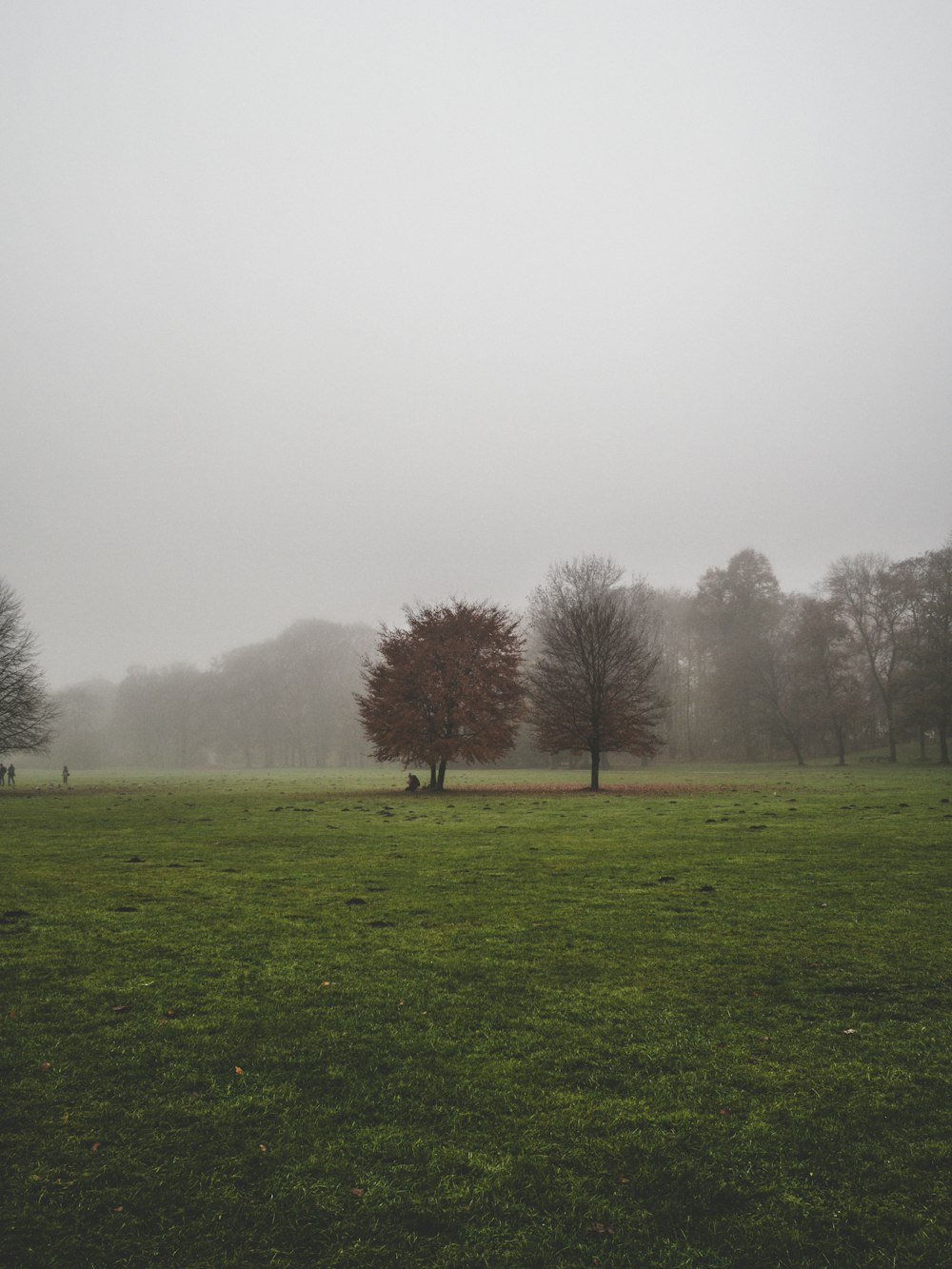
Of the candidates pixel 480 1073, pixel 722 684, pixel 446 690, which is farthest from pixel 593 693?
pixel 722 684

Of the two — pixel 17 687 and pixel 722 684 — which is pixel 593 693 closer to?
pixel 17 687

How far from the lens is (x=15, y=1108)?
4051 mm

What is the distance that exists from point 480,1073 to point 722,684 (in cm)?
6883

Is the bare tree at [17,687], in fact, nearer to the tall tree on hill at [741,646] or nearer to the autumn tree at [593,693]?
the autumn tree at [593,693]

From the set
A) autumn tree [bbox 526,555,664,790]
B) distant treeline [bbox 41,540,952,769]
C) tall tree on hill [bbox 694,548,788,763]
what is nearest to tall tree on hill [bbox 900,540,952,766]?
distant treeline [bbox 41,540,952,769]

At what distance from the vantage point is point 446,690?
3359cm

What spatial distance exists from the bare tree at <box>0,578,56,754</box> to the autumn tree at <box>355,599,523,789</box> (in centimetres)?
2071

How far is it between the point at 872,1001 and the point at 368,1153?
4.29 meters

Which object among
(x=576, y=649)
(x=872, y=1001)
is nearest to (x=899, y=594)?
(x=576, y=649)

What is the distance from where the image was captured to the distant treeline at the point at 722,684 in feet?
182

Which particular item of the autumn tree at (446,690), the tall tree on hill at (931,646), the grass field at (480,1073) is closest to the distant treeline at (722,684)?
the tall tree on hill at (931,646)

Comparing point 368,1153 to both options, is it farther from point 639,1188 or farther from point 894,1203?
point 894,1203

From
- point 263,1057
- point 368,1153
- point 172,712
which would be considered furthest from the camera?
point 172,712

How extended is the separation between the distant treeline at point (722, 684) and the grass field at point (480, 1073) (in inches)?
1428
